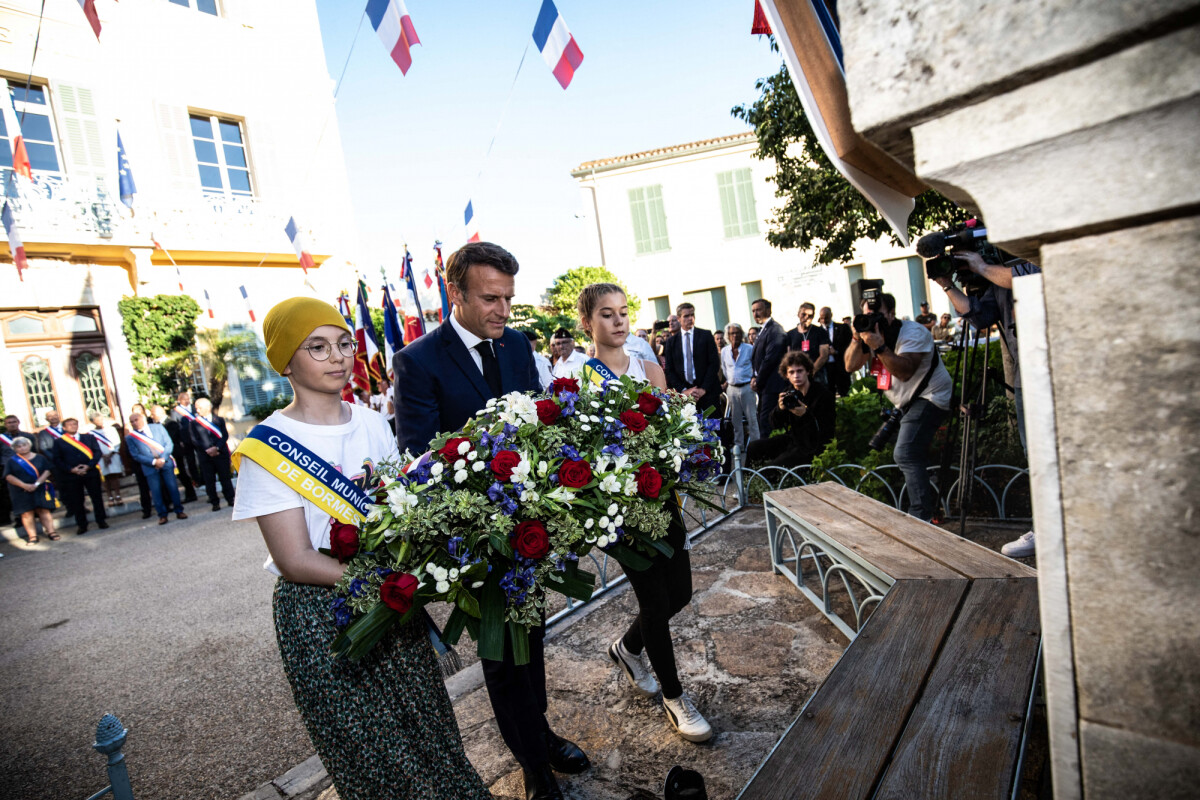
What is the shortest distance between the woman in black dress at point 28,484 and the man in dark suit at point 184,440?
1.78m

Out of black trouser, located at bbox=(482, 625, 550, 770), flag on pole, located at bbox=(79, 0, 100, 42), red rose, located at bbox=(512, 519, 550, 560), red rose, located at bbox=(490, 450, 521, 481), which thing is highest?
flag on pole, located at bbox=(79, 0, 100, 42)

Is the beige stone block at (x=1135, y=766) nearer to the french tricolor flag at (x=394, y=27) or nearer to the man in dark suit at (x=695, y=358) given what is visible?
the french tricolor flag at (x=394, y=27)

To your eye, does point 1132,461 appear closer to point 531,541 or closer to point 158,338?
point 531,541

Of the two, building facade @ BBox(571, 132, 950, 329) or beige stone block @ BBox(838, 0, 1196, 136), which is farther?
building facade @ BBox(571, 132, 950, 329)

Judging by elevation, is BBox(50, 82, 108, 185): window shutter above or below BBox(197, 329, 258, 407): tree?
above

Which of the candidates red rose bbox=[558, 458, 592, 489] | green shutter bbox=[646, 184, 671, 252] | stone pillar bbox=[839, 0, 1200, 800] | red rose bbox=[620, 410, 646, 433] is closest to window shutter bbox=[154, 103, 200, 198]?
green shutter bbox=[646, 184, 671, 252]

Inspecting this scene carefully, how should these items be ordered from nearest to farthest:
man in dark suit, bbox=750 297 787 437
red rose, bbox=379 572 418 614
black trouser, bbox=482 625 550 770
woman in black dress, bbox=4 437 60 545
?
red rose, bbox=379 572 418 614, black trouser, bbox=482 625 550 770, man in dark suit, bbox=750 297 787 437, woman in black dress, bbox=4 437 60 545

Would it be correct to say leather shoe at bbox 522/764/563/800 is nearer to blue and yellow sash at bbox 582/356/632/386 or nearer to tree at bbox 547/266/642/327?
blue and yellow sash at bbox 582/356/632/386

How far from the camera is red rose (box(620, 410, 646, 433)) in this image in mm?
1878

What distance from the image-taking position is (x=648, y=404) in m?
2.01

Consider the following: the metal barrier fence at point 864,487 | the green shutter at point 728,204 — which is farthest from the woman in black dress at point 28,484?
the green shutter at point 728,204

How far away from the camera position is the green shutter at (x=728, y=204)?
68.9 ft

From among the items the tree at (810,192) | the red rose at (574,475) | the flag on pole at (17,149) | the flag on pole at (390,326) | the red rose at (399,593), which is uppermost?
the flag on pole at (17,149)

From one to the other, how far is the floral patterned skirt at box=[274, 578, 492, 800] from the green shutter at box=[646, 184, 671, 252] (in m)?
20.7
